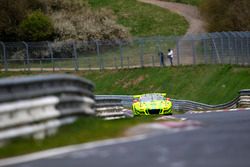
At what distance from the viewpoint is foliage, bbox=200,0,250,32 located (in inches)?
2559

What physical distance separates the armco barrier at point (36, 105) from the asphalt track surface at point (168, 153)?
147 centimetres

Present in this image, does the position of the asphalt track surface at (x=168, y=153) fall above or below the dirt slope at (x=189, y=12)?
below

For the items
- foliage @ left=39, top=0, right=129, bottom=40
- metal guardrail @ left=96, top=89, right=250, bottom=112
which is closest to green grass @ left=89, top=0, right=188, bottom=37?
foliage @ left=39, top=0, right=129, bottom=40

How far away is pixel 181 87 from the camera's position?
177 feet

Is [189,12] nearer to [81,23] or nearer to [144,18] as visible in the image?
[144,18]

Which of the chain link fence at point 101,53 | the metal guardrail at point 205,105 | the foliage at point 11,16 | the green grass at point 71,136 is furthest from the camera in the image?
the foliage at point 11,16

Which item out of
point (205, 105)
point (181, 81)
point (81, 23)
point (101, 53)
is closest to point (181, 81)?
point (181, 81)

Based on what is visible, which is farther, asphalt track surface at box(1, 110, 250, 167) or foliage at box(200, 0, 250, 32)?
foliage at box(200, 0, 250, 32)

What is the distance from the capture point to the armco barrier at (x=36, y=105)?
1410 centimetres

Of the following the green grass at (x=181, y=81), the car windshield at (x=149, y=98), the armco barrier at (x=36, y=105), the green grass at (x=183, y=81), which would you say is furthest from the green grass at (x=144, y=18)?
the armco barrier at (x=36, y=105)

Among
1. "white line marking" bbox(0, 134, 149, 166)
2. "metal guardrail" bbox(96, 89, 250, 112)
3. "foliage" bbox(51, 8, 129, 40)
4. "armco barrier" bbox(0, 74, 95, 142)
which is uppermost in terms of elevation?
"foliage" bbox(51, 8, 129, 40)

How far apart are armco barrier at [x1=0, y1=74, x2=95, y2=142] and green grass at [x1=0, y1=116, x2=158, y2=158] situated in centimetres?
15

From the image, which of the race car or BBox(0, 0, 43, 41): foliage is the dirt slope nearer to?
BBox(0, 0, 43, 41): foliage

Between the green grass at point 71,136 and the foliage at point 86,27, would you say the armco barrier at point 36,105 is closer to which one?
the green grass at point 71,136
